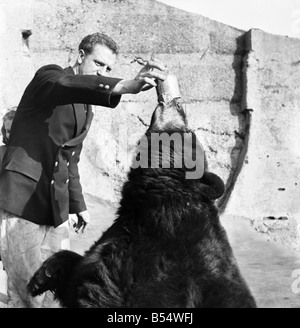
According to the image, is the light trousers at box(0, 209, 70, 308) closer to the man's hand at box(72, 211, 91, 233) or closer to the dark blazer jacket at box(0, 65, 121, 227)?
the dark blazer jacket at box(0, 65, 121, 227)

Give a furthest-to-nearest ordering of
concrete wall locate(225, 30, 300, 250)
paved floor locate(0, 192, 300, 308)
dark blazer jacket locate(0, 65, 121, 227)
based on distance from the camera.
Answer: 1. concrete wall locate(225, 30, 300, 250)
2. paved floor locate(0, 192, 300, 308)
3. dark blazer jacket locate(0, 65, 121, 227)

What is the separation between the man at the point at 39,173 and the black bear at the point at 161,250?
0.61m

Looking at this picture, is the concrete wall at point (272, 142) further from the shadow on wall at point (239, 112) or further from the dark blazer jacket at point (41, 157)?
the dark blazer jacket at point (41, 157)

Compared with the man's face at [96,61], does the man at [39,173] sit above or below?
below

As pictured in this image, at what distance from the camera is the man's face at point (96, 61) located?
152 inches

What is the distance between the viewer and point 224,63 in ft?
27.0

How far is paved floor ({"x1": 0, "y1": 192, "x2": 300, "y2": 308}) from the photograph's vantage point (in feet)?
18.4

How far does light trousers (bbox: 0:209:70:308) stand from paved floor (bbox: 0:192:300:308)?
848mm

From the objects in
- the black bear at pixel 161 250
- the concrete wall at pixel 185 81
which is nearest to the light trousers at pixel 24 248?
the black bear at pixel 161 250

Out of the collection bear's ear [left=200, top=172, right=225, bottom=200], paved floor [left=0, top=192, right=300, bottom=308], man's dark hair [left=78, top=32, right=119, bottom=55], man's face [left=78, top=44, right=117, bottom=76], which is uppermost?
man's dark hair [left=78, top=32, right=119, bottom=55]

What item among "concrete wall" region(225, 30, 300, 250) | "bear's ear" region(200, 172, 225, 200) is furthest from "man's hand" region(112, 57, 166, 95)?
"concrete wall" region(225, 30, 300, 250)

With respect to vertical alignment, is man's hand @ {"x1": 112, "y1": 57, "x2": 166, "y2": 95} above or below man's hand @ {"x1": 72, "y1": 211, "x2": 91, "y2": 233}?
above

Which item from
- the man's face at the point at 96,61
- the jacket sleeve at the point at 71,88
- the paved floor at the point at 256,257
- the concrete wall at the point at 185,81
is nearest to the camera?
the jacket sleeve at the point at 71,88
